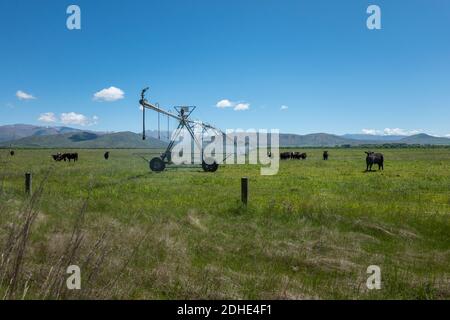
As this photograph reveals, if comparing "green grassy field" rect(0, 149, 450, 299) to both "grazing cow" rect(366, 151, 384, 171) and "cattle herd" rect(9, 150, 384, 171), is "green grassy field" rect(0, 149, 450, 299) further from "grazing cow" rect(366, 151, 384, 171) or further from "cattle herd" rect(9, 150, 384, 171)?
"cattle herd" rect(9, 150, 384, 171)

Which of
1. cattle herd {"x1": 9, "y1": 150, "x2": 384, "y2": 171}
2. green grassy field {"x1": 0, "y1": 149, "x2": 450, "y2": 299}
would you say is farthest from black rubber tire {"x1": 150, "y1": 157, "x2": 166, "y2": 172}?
cattle herd {"x1": 9, "y1": 150, "x2": 384, "y2": 171}

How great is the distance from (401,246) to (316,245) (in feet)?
6.32

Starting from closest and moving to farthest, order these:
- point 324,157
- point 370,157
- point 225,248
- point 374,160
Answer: point 225,248 < point 370,157 < point 374,160 < point 324,157

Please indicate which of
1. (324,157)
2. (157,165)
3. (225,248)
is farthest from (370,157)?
(225,248)

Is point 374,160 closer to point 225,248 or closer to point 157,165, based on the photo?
point 157,165

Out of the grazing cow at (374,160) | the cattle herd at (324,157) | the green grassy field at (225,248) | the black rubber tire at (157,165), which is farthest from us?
the cattle herd at (324,157)

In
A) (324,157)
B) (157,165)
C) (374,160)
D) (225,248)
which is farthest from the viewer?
(324,157)

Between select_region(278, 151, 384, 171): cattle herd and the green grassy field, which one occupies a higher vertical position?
select_region(278, 151, 384, 171): cattle herd

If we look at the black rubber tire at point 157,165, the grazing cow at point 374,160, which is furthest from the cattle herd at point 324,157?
the black rubber tire at point 157,165

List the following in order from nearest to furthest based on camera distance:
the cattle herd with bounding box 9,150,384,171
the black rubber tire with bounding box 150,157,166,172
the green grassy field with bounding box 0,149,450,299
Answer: the green grassy field with bounding box 0,149,450,299 < the black rubber tire with bounding box 150,157,166,172 < the cattle herd with bounding box 9,150,384,171

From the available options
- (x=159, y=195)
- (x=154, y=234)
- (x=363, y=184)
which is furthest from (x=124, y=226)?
(x=363, y=184)

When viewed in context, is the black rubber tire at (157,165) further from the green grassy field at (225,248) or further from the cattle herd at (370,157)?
the cattle herd at (370,157)
